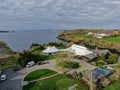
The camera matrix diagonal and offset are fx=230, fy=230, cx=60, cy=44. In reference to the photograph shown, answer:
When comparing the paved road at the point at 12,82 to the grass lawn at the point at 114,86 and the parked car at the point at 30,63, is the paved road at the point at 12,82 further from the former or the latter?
the grass lawn at the point at 114,86

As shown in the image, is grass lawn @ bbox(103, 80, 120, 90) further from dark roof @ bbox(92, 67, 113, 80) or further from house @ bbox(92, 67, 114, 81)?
dark roof @ bbox(92, 67, 113, 80)

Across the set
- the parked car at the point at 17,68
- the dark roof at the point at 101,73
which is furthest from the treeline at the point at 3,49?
the dark roof at the point at 101,73

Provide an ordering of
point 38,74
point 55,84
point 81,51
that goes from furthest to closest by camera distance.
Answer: point 81,51, point 38,74, point 55,84

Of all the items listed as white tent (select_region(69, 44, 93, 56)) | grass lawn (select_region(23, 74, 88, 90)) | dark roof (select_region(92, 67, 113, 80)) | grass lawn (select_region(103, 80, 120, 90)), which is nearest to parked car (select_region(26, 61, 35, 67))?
grass lawn (select_region(23, 74, 88, 90))

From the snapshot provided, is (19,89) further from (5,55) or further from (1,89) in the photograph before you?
(5,55)

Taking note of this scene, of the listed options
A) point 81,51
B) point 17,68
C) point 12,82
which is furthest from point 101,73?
point 81,51

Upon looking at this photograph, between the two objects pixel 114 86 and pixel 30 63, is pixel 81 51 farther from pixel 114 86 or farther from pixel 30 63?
pixel 114 86
